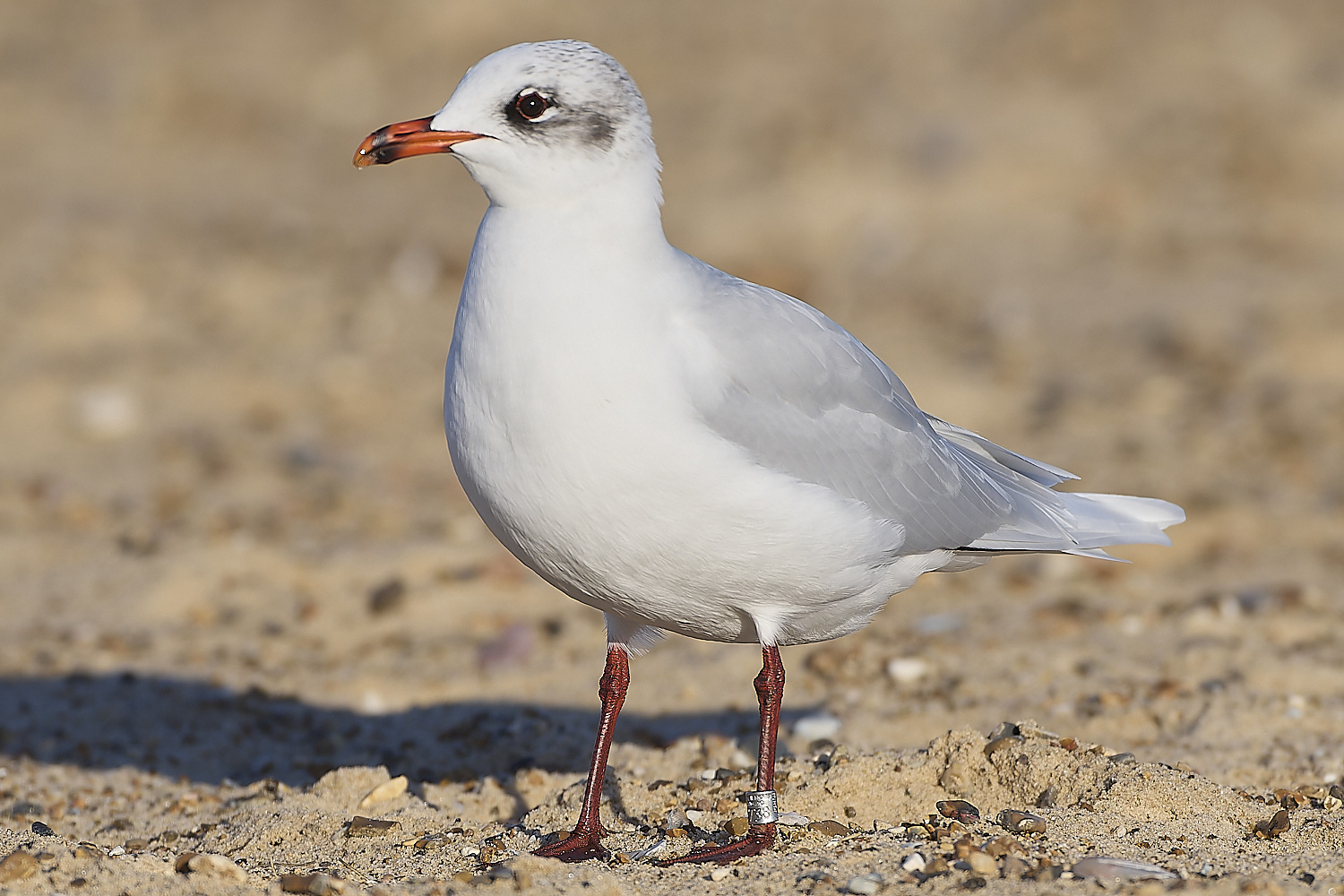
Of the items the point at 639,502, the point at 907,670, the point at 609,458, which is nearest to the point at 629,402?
the point at 609,458

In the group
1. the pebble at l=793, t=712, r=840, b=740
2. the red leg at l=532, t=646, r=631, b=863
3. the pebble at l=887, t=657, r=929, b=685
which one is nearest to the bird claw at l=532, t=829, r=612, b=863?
the red leg at l=532, t=646, r=631, b=863

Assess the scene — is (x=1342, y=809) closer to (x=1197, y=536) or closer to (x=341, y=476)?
(x=1197, y=536)

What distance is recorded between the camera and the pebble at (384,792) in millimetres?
4570

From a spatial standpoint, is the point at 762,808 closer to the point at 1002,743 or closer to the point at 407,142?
the point at 1002,743

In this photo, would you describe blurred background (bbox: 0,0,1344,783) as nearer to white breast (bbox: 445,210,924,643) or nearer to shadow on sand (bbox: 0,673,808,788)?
shadow on sand (bbox: 0,673,808,788)

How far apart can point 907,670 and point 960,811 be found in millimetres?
2013

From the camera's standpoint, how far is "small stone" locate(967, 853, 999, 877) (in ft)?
11.5

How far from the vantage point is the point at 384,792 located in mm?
4609

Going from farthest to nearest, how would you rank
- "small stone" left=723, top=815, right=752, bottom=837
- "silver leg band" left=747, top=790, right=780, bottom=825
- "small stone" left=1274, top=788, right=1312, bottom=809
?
"small stone" left=1274, top=788, right=1312, bottom=809, "small stone" left=723, top=815, right=752, bottom=837, "silver leg band" left=747, top=790, right=780, bottom=825

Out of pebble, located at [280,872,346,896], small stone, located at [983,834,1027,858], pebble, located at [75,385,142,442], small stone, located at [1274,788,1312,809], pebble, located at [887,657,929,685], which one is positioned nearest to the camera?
pebble, located at [280,872,346,896]

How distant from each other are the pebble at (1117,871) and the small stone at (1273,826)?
1.96ft

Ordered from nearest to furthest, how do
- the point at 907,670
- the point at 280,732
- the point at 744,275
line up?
the point at 280,732 < the point at 907,670 < the point at 744,275

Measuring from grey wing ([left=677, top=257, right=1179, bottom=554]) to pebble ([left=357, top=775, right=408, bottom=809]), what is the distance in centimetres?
174

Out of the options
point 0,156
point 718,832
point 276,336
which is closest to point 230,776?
point 718,832
